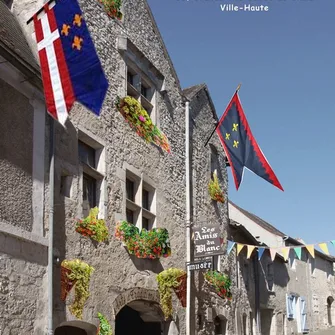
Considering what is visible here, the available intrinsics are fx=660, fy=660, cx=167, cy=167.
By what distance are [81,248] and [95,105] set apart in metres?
2.36

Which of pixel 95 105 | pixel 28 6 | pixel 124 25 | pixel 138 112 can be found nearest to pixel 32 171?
pixel 95 105

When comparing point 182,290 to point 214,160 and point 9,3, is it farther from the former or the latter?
point 9,3

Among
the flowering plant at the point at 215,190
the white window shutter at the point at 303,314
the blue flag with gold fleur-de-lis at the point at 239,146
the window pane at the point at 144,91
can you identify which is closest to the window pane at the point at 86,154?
the window pane at the point at 144,91

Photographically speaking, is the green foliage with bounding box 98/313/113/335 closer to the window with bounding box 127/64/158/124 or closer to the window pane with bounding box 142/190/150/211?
the window pane with bounding box 142/190/150/211

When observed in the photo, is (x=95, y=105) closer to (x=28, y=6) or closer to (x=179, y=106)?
(x=28, y=6)

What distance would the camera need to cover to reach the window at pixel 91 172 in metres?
11.2

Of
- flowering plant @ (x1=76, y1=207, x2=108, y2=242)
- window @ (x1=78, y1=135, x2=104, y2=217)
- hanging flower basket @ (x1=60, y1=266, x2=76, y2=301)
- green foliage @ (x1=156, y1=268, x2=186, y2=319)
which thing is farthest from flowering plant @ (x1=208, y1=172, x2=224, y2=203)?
hanging flower basket @ (x1=60, y1=266, x2=76, y2=301)

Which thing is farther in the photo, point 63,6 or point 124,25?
point 124,25

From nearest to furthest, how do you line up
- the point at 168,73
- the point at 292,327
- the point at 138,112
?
the point at 138,112 < the point at 168,73 < the point at 292,327

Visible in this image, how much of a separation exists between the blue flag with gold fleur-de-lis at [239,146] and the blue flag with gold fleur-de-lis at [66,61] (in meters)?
6.41

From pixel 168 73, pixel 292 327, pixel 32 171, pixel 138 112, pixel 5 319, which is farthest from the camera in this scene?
pixel 292 327

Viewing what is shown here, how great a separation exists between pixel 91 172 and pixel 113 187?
2.29ft

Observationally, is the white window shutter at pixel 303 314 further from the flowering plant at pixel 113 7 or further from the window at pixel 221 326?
the flowering plant at pixel 113 7

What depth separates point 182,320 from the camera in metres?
14.0
